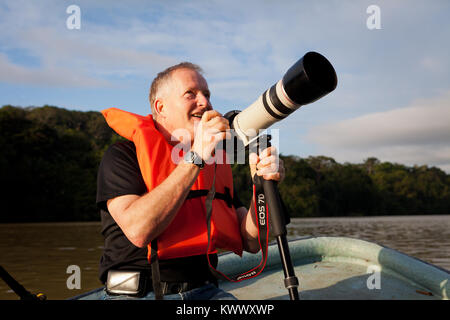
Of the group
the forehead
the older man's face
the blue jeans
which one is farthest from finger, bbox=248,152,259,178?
the blue jeans

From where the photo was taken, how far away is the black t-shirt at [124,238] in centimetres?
189

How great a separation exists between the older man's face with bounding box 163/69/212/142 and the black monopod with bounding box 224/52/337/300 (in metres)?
0.21

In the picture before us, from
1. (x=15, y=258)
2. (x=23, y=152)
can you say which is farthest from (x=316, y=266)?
(x=23, y=152)

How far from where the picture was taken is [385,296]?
3242 mm

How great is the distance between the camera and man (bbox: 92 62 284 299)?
179cm

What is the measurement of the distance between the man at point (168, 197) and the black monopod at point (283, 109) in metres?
0.11

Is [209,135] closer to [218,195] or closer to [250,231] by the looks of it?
[218,195]

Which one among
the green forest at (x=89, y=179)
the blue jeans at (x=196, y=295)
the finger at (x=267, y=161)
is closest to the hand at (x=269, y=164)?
the finger at (x=267, y=161)

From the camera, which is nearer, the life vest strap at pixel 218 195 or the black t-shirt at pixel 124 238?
the black t-shirt at pixel 124 238

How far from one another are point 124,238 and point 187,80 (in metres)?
0.93

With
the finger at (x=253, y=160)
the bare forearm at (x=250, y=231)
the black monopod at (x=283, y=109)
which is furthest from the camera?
the bare forearm at (x=250, y=231)

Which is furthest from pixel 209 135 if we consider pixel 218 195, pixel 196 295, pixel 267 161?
pixel 196 295

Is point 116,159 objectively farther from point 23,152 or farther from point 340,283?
point 23,152

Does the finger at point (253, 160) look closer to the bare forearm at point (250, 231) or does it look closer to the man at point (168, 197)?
the man at point (168, 197)
